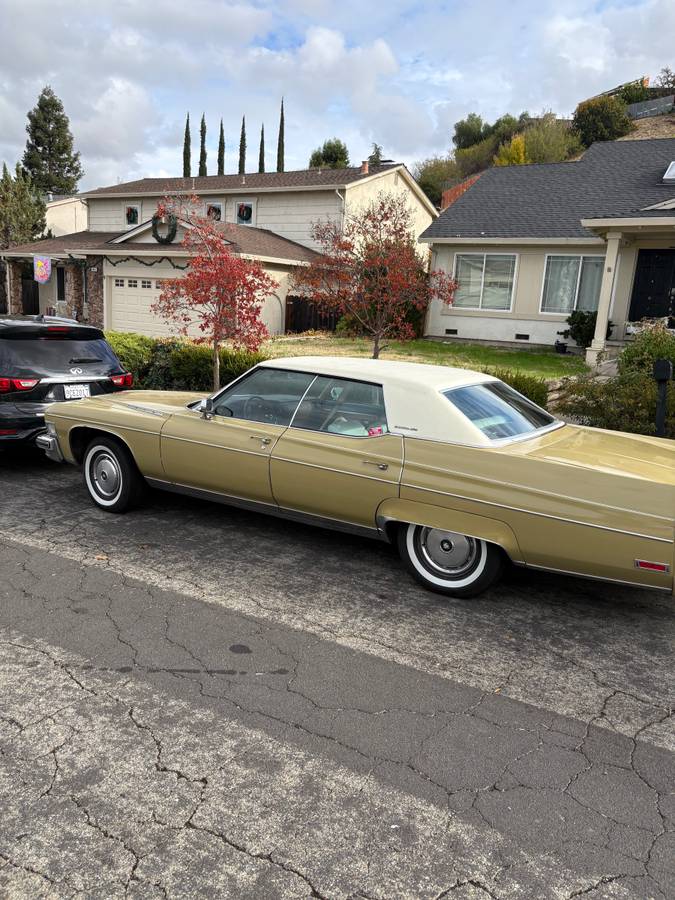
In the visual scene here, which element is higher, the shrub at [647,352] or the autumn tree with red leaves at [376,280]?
the autumn tree with red leaves at [376,280]

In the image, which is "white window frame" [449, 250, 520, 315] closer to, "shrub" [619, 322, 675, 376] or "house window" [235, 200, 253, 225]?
"shrub" [619, 322, 675, 376]

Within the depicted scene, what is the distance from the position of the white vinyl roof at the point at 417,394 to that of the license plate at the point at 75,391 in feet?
10.5

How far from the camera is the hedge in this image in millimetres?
11578

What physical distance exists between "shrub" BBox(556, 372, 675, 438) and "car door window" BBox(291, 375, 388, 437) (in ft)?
14.8

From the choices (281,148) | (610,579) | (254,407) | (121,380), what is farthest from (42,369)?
(281,148)

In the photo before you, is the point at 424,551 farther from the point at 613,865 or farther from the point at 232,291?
the point at 232,291

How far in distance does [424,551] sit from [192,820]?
2.48m

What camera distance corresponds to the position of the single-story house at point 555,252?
17.5m

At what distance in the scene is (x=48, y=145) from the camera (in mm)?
59938

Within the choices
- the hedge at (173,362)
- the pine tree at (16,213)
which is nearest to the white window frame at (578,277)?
the hedge at (173,362)

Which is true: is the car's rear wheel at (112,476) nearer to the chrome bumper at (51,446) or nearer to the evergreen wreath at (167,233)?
the chrome bumper at (51,446)

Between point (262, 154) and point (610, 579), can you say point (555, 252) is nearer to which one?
point (610, 579)

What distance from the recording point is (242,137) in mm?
63500

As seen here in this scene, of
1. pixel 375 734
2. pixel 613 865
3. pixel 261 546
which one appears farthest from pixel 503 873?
pixel 261 546
